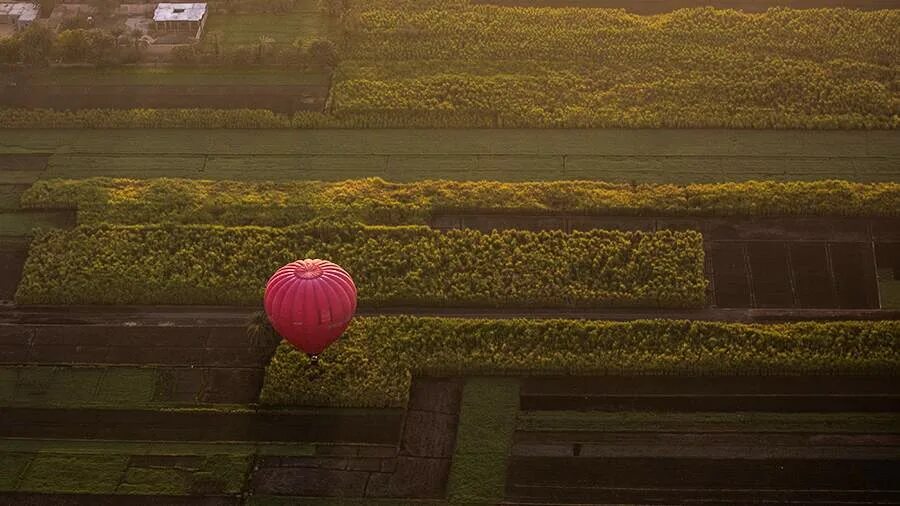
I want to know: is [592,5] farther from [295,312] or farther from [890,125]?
[295,312]

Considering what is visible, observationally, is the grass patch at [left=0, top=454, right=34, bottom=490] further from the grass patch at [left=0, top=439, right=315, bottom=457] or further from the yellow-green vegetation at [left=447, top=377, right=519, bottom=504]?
the yellow-green vegetation at [left=447, top=377, right=519, bottom=504]

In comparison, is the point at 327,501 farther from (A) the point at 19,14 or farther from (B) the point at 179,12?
(A) the point at 19,14

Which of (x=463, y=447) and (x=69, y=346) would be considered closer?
(x=463, y=447)

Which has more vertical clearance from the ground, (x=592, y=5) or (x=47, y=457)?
(x=592, y=5)

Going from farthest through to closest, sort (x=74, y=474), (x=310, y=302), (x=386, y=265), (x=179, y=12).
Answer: (x=179, y=12)
(x=386, y=265)
(x=310, y=302)
(x=74, y=474)

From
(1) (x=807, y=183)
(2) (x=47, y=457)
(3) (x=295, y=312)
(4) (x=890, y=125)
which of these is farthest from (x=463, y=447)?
(4) (x=890, y=125)

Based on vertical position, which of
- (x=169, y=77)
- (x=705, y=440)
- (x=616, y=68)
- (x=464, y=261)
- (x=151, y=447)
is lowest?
(x=705, y=440)

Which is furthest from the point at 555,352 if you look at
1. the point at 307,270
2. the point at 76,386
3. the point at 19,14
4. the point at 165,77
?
the point at 19,14
